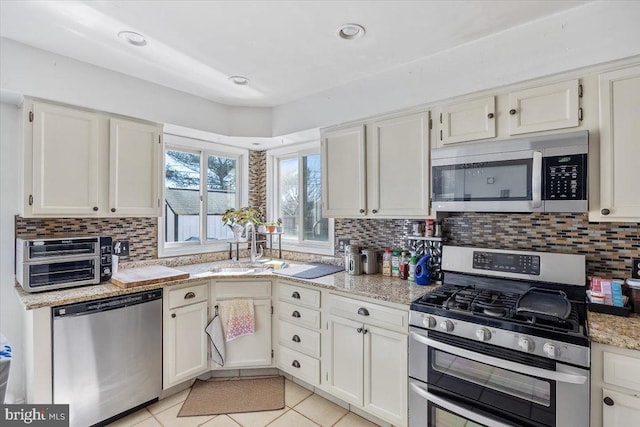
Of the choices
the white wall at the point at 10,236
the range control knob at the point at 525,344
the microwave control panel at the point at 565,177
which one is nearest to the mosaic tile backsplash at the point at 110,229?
the white wall at the point at 10,236

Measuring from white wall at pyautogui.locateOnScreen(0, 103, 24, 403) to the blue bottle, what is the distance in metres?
2.83

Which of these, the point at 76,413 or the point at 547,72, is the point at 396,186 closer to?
the point at 547,72

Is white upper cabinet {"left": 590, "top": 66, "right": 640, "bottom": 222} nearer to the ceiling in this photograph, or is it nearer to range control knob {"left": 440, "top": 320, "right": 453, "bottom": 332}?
the ceiling

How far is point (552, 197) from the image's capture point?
165 cm

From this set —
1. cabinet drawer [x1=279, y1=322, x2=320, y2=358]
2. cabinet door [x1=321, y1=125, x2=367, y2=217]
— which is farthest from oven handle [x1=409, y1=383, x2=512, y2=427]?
cabinet door [x1=321, y1=125, x2=367, y2=217]

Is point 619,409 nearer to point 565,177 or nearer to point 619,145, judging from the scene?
point 565,177

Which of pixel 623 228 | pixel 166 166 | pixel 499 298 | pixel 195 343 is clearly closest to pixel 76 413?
pixel 195 343

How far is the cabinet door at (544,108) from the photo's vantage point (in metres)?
1.64

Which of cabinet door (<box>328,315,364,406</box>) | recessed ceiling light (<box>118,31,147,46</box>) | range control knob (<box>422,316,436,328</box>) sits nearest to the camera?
range control knob (<box>422,316,436,328</box>)

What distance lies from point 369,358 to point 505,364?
0.82m

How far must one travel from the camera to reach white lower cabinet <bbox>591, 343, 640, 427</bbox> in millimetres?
1263

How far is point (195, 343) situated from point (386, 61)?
8.49 ft

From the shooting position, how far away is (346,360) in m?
2.17

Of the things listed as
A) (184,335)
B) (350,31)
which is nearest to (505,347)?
(350,31)
